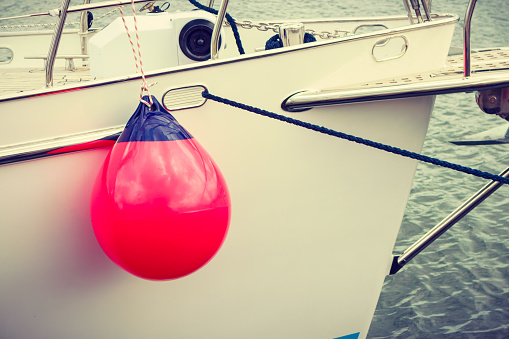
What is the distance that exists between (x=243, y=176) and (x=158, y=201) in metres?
0.66

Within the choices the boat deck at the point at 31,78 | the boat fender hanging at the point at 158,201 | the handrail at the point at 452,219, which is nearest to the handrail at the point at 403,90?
the boat fender hanging at the point at 158,201

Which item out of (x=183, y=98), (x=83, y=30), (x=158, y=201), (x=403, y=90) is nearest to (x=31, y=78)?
(x=83, y=30)

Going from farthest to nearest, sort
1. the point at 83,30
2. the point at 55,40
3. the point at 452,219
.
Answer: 1. the point at 83,30
2. the point at 452,219
3. the point at 55,40

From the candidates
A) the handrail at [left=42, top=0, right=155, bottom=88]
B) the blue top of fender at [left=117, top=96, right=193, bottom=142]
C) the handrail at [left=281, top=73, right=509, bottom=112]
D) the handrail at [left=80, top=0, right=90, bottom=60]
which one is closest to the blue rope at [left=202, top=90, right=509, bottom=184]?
the handrail at [left=281, top=73, right=509, bottom=112]

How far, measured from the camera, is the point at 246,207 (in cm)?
257

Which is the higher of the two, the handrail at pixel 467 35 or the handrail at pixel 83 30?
the handrail at pixel 83 30

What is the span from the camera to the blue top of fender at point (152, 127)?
2.02 meters

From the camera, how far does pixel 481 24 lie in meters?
10.4

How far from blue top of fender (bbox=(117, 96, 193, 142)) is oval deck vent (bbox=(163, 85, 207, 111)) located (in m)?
0.14

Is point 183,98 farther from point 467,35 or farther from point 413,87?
point 467,35

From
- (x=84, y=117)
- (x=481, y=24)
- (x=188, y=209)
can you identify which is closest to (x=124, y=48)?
(x=84, y=117)

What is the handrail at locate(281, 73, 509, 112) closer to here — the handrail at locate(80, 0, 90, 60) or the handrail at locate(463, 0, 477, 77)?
the handrail at locate(463, 0, 477, 77)

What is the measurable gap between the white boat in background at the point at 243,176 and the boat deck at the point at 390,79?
32mm

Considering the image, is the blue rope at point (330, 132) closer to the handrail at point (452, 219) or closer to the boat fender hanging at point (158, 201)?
the boat fender hanging at point (158, 201)
